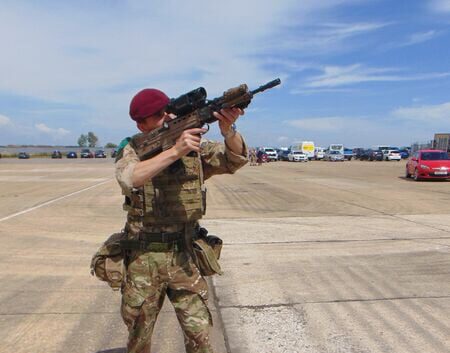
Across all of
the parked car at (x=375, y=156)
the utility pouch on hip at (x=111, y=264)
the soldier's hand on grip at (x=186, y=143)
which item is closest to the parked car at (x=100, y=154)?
the parked car at (x=375, y=156)

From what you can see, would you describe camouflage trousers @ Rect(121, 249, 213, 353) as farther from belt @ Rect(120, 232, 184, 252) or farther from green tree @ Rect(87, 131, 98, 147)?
green tree @ Rect(87, 131, 98, 147)

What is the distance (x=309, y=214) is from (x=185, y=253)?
7.49 meters

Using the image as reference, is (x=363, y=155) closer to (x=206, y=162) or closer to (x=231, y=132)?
(x=206, y=162)

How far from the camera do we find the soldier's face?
2631 mm

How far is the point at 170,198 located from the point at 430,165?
751 inches

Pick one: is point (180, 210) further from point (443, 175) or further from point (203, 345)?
point (443, 175)

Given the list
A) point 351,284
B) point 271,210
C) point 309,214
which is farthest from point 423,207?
point 351,284

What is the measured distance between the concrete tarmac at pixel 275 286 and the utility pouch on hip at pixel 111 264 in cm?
101

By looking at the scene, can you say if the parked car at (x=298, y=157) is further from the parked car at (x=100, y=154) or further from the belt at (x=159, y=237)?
the belt at (x=159, y=237)

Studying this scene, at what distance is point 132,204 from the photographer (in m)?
2.66

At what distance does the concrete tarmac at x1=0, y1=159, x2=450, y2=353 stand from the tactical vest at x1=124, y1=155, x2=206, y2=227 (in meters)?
1.31

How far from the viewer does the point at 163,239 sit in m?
2.62

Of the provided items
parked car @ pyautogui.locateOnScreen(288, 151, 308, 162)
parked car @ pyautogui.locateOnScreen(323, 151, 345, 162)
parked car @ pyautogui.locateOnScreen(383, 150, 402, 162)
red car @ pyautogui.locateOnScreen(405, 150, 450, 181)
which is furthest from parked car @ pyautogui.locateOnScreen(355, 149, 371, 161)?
red car @ pyautogui.locateOnScreen(405, 150, 450, 181)

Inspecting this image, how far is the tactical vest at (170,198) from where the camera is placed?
260cm
